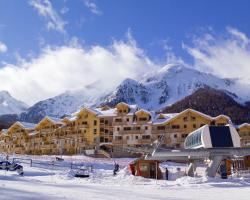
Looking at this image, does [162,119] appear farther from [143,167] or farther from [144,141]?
[143,167]

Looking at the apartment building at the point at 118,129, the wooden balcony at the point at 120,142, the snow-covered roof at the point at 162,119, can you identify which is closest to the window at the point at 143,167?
the apartment building at the point at 118,129

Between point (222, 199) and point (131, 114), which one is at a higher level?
point (131, 114)

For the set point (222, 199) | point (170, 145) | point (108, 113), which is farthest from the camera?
point (108, 113)

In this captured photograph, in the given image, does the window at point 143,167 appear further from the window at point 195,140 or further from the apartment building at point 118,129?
the apartment building at point 118,129

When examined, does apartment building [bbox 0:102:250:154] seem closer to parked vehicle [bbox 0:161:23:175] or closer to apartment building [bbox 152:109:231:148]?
apartment building [bbox 152:109:231:148]

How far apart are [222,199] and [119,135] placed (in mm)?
85597

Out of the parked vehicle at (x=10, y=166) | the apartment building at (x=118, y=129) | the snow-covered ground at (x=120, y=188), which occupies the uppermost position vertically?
the apartment building at (x=118, y=129)

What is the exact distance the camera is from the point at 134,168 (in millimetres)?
50969

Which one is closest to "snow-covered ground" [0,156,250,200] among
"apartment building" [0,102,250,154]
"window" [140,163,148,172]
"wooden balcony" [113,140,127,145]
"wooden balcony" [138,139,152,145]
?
"window" [140,163,148,172]

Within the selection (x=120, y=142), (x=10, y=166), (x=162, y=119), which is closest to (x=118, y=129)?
(x=120, y=142)

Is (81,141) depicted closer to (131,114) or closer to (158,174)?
(131,114)

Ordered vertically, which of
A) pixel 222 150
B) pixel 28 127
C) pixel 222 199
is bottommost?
pixel 222 199

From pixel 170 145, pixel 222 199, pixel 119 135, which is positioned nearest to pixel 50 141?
pixel 119 135

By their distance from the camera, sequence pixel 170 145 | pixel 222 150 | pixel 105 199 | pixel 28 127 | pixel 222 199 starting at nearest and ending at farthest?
pixel 105 199
pixel 222 199
pixel 222 150
pixel 170 145
pixel 28 127
